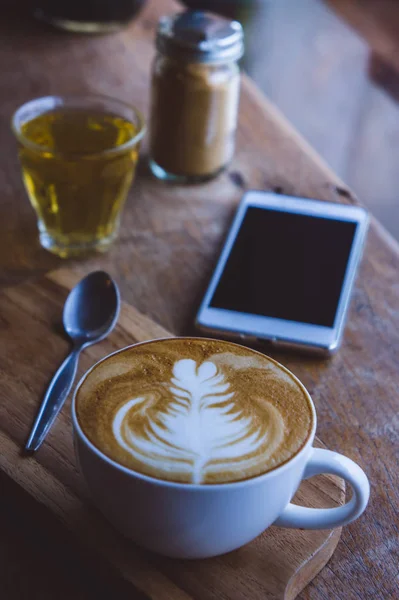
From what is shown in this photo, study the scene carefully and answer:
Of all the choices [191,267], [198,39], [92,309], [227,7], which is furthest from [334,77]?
[92,309]

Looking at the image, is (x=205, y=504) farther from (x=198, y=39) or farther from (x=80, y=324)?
(x=198, y=39)

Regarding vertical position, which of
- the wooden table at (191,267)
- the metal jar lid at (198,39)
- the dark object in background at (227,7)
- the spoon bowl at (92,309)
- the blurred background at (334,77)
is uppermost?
the metal jar lid at (198,39)

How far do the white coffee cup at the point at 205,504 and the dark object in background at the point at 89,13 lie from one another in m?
0.93

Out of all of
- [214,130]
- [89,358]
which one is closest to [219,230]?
[214,130]

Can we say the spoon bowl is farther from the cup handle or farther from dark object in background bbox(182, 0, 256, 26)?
dark object in background bbox(182, 0, 256, 26)

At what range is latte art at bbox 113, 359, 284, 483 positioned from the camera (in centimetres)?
45

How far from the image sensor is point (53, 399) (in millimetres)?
615

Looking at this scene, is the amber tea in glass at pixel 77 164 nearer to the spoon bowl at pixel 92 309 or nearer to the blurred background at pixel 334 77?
the spoon bowl at pixel 92 309

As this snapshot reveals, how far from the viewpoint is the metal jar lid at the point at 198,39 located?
858 mm

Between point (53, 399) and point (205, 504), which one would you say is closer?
point (205, 504)

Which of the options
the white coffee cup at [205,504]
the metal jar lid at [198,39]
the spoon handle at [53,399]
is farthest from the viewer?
the metal jar lid at [198,39]

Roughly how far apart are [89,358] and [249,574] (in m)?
0.25

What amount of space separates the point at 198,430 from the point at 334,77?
149 cm

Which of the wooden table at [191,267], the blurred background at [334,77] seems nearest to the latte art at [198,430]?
the wooden table at [191,267]
